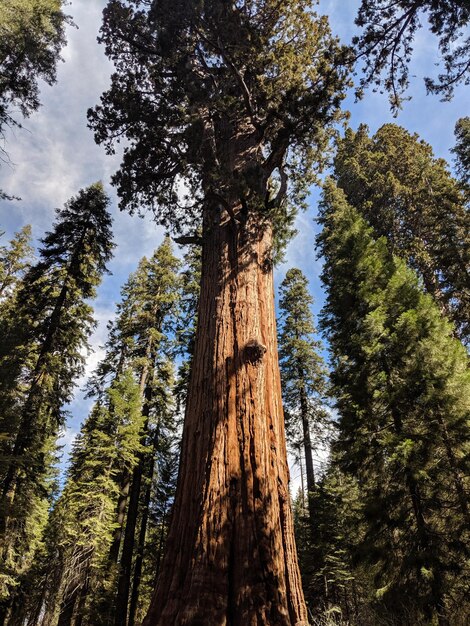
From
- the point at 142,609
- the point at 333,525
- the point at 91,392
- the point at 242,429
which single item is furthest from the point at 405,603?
the point at 142,609

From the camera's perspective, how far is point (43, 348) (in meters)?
12.7

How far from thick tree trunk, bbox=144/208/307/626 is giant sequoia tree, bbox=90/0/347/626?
10mm

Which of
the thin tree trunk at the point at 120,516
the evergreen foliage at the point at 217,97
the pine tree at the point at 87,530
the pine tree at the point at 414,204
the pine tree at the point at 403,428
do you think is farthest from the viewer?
the pine tree at the point at 414,204

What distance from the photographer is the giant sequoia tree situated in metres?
2.71

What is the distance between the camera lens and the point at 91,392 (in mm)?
19938

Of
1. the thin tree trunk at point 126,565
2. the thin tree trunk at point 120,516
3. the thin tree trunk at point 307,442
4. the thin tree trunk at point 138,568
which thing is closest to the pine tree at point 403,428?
the thin tree trunk at point 307,442

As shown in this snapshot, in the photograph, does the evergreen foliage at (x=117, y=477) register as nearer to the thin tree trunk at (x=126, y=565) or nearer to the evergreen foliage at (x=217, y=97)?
the thin tree trunk at (x=126, y=565)

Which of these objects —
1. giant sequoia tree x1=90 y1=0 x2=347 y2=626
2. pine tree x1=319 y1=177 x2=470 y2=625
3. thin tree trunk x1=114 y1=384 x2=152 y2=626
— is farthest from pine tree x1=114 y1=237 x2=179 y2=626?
giant sequoia tree x1=90 y1=0 x2=347 y2=626

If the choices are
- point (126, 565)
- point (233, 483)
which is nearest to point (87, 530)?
point (126, 565)

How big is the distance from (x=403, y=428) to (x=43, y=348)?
38.5 ft

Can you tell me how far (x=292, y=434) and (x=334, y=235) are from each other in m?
10.3

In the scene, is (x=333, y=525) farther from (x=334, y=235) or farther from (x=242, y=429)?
(x=242, y=429)

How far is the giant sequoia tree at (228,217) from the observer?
2713 mm

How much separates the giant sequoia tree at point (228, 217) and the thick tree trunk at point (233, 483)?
10mm
